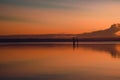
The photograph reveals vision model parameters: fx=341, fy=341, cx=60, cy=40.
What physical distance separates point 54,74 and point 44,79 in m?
0.92

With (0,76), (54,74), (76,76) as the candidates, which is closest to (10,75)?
(0,76)

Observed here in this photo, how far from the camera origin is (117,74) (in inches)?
375

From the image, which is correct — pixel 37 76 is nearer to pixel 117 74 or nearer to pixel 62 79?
pixel 62 79

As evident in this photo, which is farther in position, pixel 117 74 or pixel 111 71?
pixel 111 71

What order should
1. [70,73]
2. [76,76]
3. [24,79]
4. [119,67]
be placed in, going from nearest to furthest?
[24,79]
[76,76]
[70,73]
[119,67]

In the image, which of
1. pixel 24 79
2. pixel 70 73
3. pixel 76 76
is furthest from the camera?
pixel 70 73

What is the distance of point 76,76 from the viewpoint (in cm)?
921

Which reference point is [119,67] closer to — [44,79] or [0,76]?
[44,79]

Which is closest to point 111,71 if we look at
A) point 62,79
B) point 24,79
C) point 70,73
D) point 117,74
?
point 117,74

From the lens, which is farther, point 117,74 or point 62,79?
point 117,74

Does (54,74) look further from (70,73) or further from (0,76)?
(0,76)

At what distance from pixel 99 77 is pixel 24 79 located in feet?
6.56

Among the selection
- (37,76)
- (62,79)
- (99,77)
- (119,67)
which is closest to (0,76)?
(37,76)

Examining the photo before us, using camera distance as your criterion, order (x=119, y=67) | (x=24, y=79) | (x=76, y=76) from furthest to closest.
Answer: (x=119, y=67) → (x=76, y=76) → (x=24, y=79)
